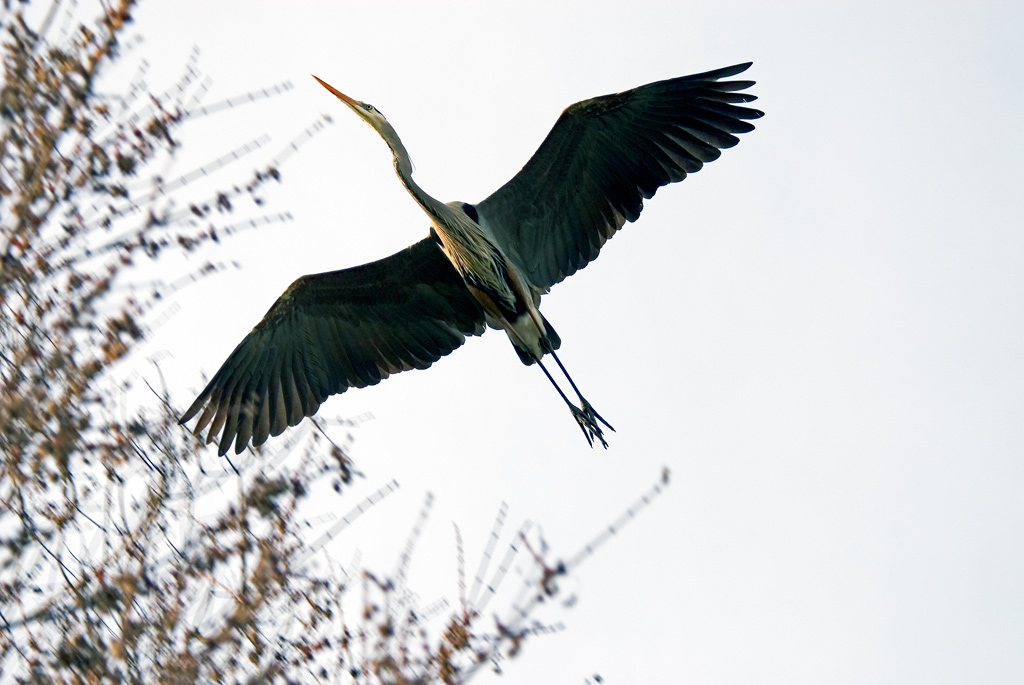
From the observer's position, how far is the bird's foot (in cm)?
793

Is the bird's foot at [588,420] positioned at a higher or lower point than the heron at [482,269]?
lower

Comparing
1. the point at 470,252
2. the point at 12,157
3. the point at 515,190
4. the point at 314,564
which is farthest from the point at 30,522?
the point at 515,190

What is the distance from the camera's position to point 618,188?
8.38 meters

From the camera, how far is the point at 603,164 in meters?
8.37

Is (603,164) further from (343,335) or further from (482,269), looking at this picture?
(343,335)

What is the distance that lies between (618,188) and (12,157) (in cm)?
423

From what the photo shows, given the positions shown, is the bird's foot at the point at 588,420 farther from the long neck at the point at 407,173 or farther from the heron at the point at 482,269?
the long neck at the point at 407,173

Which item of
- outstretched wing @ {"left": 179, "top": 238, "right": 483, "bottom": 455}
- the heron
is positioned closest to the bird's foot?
the heron

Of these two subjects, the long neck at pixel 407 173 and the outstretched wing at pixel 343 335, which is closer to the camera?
the long neck at pixel 407 173

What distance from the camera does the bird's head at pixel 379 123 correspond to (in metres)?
8.12

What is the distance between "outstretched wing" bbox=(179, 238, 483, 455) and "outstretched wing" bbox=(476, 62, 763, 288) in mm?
575

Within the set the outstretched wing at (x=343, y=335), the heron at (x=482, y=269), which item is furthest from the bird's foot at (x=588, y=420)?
the outstretched wing at (x=343, y=335)

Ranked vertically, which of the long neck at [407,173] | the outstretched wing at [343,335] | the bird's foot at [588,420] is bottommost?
the bird's foot at [588,420]

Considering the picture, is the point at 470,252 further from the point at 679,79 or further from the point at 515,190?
the point at 679,79
